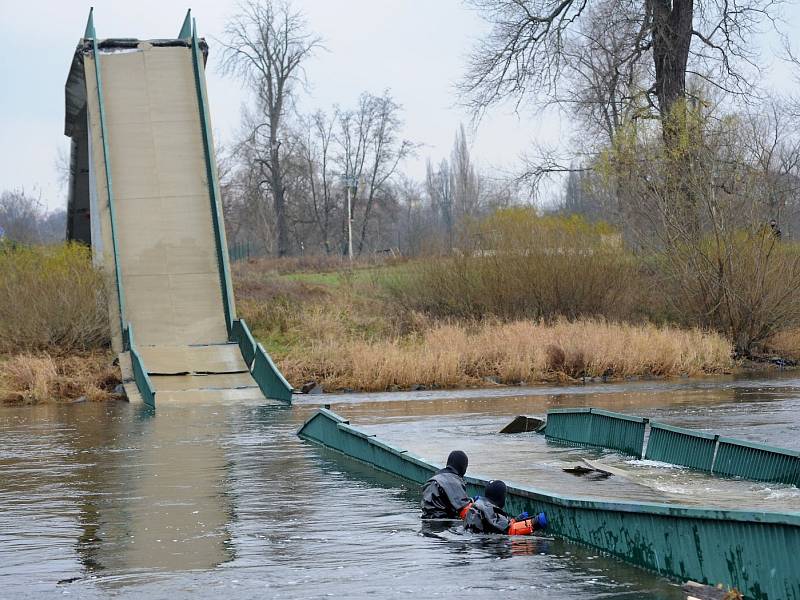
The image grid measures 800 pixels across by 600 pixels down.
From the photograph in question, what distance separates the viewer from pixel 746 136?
3503 centimetres

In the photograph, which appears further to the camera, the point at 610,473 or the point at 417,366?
the point at 417,366

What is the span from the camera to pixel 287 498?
1486cm

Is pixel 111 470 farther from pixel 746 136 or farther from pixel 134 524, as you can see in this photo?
pixel 746 136

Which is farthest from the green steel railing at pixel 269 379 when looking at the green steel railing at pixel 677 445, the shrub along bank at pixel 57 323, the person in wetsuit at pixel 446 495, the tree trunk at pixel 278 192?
the tree trunk at pixel 278 192

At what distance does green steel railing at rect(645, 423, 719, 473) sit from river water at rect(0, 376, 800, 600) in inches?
15.3

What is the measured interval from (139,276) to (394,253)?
17.1 meters

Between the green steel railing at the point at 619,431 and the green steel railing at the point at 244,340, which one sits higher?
the green steel railing at the point at 244,340

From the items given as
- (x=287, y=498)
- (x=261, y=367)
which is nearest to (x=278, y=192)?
(x=261, y=367)

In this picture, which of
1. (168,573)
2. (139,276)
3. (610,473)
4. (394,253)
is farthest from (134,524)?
(394,253)

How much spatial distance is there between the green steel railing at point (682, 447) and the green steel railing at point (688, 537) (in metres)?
4.17

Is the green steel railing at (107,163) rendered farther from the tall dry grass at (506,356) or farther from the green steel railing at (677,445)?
the green steel railing at (677,445)

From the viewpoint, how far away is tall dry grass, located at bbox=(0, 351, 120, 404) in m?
28.2

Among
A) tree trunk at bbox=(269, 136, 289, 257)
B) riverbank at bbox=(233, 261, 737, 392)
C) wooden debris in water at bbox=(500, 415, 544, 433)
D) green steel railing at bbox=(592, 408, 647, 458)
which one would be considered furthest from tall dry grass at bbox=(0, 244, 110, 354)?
tree trunk at bbox=(269, 136, 289, 257)

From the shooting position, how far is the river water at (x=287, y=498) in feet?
34.3
